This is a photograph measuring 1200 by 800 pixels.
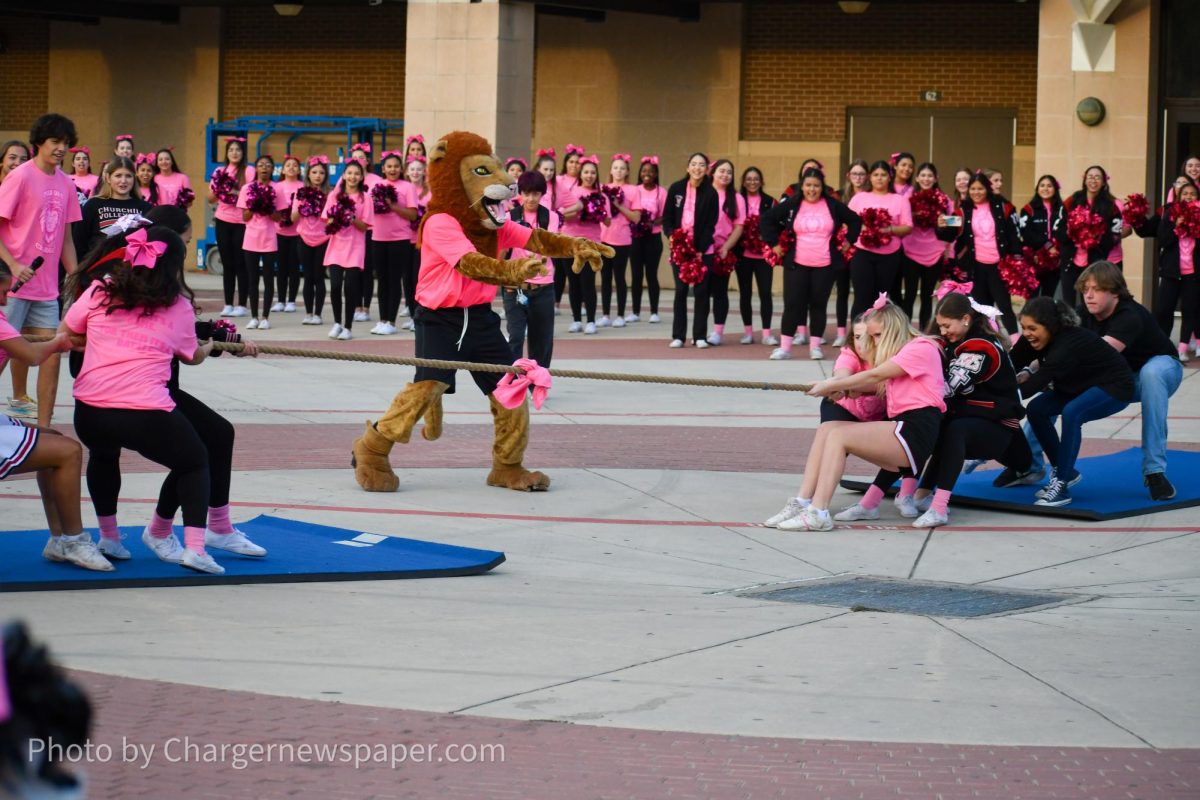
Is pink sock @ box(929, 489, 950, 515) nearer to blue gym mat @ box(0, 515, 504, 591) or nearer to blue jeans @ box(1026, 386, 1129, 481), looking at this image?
blue jeans @ box(1026, 386, 1129, 481)

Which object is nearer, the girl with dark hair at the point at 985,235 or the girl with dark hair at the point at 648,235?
the girl with dark hair at the point at 985,235

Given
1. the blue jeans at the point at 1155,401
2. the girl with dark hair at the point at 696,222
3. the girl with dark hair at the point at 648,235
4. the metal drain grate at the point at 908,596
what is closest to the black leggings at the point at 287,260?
the girl with dark hair at the point at 648,235

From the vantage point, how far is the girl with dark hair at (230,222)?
19.0 m

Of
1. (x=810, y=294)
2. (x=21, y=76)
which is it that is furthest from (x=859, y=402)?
(x=21, y=76)

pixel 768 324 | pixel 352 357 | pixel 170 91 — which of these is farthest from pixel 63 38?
pixel 352 357

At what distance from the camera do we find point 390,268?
60.0 ft

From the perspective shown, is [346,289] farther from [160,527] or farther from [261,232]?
[160,527]

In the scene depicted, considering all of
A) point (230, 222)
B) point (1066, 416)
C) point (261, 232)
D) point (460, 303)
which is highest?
point (230, 222)

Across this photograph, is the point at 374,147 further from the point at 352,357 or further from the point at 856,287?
the point at 352,357

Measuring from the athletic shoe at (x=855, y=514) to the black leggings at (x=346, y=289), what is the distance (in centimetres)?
969

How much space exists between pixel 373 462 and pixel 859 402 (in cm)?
262

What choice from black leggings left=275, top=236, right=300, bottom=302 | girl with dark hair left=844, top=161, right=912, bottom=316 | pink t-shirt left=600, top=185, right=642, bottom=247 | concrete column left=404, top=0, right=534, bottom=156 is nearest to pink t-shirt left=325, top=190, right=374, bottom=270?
black leggings left=275, top=236, right=300, bottom=302

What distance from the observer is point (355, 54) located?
97.3ft

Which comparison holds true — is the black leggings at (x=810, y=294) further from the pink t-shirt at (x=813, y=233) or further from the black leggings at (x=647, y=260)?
the black leggings at (x=647, y=260)
